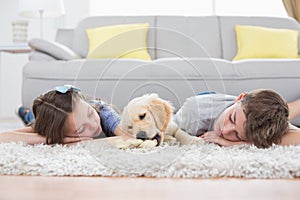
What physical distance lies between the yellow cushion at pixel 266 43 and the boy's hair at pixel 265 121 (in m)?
1.41

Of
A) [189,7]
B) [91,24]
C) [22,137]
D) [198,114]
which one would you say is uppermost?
[189,7]

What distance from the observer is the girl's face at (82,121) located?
1288 millimetres

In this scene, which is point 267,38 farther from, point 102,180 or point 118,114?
Result: point 102,180

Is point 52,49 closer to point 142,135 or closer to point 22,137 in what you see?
point 22,137

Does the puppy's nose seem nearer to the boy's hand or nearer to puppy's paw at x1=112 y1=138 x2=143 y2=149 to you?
puppy's paw at x1=112 y1=138 x2=143 y2=149

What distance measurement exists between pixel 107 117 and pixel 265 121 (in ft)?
1.61

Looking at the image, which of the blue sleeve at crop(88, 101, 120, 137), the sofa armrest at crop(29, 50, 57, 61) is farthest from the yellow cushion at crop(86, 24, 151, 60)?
the sofa armrest at crop(29, 50, 57, 61)

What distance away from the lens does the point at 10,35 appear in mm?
3920

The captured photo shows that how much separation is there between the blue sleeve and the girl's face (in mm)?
40

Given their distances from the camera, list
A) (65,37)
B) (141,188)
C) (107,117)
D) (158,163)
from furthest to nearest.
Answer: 1. (65,37)
2. (107,117)
3. (158,163)
4. (141,188)

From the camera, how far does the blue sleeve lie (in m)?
1.35

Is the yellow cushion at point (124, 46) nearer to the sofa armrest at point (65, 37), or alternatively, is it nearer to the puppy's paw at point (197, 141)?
the puppy's paw at point (197, 141)

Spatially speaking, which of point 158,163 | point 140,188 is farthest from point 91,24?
point 140,188

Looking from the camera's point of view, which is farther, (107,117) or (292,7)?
(292,7)
